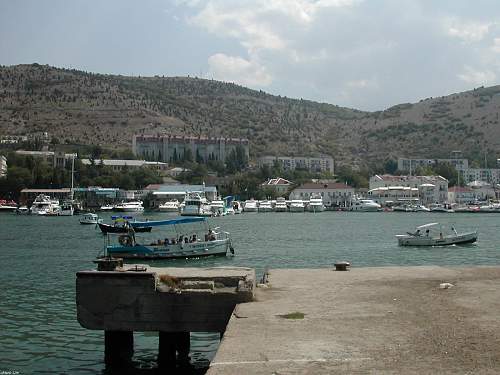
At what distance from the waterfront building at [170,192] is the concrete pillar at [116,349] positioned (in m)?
149

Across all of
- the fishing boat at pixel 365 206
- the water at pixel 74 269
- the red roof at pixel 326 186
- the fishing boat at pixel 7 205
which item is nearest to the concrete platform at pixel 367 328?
the water at pixel 74 269

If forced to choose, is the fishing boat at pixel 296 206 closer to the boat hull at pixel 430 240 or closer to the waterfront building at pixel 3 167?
the waterfront building at pixel 3 167

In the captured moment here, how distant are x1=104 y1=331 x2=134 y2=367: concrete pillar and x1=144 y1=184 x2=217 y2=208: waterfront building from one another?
489 feet

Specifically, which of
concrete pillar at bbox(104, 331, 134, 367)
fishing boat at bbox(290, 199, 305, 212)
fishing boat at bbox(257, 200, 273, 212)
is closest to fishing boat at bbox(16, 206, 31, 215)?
fishing boat at bbox(257, 200, 273, 212)

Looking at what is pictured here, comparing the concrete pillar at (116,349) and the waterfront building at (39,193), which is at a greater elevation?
the waterfront building at (39,193)

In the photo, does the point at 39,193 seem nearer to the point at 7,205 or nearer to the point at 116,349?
the point at 7,205

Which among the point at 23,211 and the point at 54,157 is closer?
the point at 23,211

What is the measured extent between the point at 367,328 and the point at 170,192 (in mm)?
158345

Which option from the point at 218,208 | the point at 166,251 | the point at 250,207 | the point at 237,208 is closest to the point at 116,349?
the point at 166,251

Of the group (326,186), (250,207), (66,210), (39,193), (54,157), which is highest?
(54,157)

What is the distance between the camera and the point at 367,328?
12.6 metres

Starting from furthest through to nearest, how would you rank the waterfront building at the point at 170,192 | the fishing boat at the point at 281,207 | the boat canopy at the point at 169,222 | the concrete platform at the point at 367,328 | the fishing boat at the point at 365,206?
the fishing boat at the point at 365,206 < the fishing boat at the point at 281,207 < the waterfront building at the point at 170,192 < the boat canopy at the point at 169,222 < the concrete platform at the point at 367,328

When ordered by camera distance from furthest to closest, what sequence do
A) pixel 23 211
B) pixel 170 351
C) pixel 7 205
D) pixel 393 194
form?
pixel 393 194
pixel 7 205
pixel 23 211
pixel 170 351

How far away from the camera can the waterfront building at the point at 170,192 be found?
556 feet
